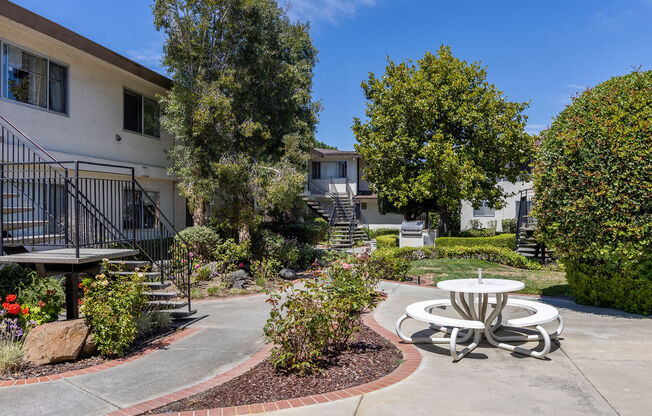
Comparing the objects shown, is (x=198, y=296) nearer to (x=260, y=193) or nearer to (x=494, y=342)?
(x=260, y=193)

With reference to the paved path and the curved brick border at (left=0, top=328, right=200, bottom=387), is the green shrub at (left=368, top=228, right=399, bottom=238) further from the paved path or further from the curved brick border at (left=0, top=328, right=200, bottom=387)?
the curved brick border at (left=0, top=328, right=200, bottom=387)

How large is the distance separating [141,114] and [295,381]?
1244 centimetres

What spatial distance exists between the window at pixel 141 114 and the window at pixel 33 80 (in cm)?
239

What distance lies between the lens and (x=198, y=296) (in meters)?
10.4

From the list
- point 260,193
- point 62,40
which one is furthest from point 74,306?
point 62,40

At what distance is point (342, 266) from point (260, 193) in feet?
16.5

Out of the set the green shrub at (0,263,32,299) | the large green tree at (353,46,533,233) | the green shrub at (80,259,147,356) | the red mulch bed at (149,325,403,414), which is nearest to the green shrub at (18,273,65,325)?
the green shrub at (0,263,32,299)

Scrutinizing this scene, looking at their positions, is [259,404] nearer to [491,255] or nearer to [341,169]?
[491,255]

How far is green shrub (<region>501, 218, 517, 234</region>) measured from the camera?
2525cm

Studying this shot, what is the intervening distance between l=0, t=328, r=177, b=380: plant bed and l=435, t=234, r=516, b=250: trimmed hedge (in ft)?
46.1

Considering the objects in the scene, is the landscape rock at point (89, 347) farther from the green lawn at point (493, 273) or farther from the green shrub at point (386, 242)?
the green shrub at point (386, 242)

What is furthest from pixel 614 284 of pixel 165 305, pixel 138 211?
pixel 138 211

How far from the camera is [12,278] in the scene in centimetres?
888

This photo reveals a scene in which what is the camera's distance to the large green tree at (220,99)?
12406mm
